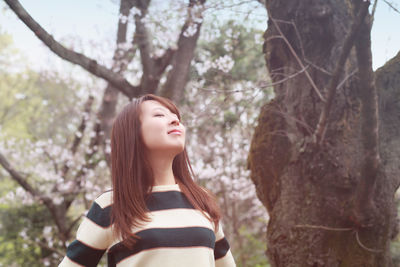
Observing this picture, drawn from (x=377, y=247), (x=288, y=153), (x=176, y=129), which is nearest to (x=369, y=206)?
(x=377, y=247)

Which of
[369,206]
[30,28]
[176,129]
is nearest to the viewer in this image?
[176,129]

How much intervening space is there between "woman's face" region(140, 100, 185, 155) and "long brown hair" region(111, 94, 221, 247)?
0.13 feet

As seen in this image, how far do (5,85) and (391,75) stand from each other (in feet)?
48.3

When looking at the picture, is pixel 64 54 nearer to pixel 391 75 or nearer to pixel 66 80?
pixel 391 75

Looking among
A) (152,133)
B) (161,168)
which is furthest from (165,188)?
(152,133)

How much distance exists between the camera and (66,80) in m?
11.0

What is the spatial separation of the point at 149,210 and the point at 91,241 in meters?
0.28

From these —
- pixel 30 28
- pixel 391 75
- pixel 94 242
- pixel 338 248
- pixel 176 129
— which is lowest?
pixel 338 248

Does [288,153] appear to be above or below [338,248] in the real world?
above

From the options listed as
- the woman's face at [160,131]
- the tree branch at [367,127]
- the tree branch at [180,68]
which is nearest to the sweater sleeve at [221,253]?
the woman's face at [160,131]

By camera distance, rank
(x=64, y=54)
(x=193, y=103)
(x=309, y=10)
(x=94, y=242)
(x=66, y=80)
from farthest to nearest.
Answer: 1. (x=66, y=80)
2. (x=193, y=103)
3. (x=64, y=54)
4. (x=309, y=10)
5. (x=94, y=242)

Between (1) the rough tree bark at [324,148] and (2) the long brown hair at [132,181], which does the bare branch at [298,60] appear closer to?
(1) the rough tree bark at [324,148]

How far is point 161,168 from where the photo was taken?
68.1 inches

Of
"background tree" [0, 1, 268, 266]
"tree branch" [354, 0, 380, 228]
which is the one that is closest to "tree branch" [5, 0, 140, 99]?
"background tree" [0, 1, 268, 266]
